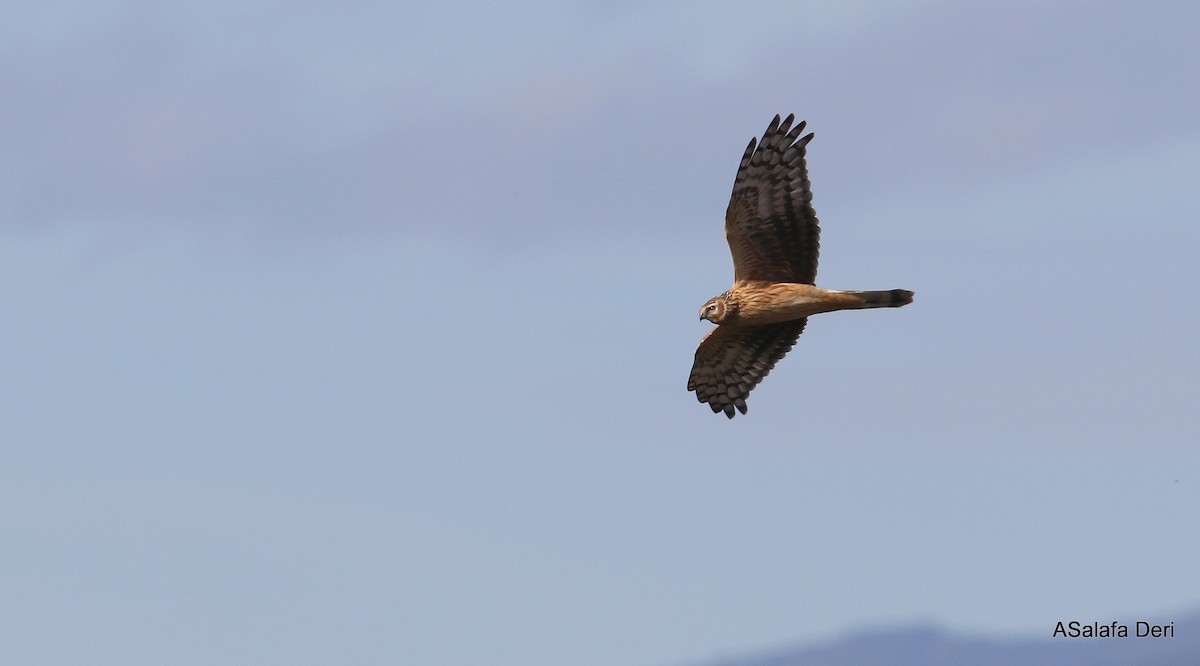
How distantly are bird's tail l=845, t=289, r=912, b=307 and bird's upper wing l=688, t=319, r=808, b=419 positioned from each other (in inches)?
132

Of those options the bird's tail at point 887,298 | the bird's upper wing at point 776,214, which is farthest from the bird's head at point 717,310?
the bird's tail at point 887,298

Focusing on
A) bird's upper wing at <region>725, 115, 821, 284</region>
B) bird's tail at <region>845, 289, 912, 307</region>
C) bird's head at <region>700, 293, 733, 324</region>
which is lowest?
bird's tail at <region>845, 289, 912, 307</region>

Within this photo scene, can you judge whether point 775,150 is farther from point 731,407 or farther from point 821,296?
point 731,407

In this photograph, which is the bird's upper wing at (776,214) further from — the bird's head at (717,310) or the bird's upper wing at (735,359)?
the bird's upper wing at (735,359)

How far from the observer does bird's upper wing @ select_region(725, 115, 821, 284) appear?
30312 mm

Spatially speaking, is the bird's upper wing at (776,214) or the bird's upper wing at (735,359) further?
the bird's upper wing at (735,359)

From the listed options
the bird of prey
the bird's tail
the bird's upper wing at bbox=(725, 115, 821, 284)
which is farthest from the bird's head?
the bird's tail

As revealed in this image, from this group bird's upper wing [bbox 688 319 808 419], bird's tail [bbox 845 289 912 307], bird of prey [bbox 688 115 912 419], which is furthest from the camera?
bird's upper wing [bbox 688 319 808 419]

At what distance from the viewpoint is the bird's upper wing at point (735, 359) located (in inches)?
1297

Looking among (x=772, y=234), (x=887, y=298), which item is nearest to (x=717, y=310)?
(x=772, y=234)

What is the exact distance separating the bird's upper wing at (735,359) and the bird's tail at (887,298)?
3.34 meters

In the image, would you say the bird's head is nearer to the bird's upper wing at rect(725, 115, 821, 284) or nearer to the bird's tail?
the bird's upper wing at rect(725, 115, 821, 284)

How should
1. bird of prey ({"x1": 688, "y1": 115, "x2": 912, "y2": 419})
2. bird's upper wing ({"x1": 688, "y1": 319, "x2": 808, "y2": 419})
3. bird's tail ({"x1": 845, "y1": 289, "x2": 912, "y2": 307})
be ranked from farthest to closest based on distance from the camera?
bird's upper wing ({"x1": 688, "y1": 319, "x2": 808, "y2": 419})
bird of prey ({"x1": 688, "y1": 115, "x2": 912, "y2": 419})
bird's tail ({"x1": 845, "y1": 289, "x2": 912, "y2": 307})

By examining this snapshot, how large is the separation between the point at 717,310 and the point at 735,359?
3.08 meters
